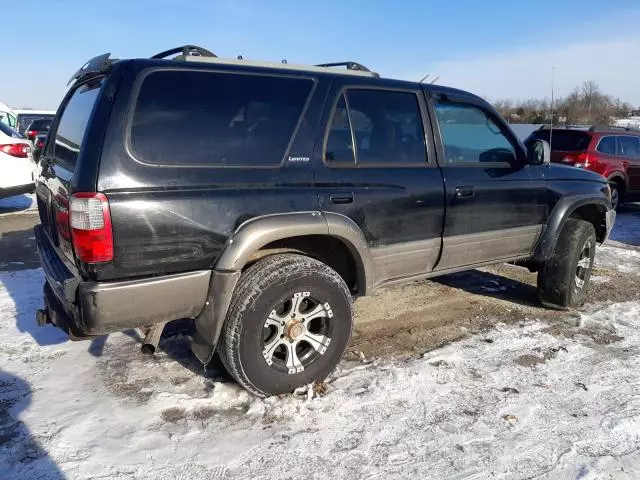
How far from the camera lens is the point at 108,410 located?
300cm

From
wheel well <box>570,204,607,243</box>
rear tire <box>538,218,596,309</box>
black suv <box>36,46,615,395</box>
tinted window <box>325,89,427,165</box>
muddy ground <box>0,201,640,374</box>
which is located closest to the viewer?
black suv <box>36,46,615,395</box>

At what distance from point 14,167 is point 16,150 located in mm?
310

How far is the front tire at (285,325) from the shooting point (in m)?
Answer: 2.90

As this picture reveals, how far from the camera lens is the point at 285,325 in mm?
3094

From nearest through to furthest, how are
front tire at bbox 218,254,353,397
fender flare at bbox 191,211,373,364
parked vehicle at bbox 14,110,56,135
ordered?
fender flare at bbox 191,211,373,364, front tire at bbox 218,254,353,397, parked vehicle at bbox 14,110,56,135

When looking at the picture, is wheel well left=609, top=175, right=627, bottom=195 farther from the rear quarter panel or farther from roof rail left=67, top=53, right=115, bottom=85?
roof rail left=67, top=53, right=115, bottom=85

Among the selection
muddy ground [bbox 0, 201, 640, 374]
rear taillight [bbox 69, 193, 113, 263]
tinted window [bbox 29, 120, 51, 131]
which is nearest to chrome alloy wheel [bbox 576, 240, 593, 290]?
muddy ground [bbox 0, 201, 640, 374]

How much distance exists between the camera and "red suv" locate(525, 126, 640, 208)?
33.3 feet

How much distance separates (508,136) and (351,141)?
1.69m

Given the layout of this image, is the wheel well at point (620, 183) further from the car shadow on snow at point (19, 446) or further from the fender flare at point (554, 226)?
the car shadow on snow at point (19, 446)

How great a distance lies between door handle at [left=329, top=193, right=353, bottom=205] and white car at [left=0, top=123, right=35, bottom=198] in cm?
753

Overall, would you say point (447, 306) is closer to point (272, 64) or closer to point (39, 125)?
point (272, 64)

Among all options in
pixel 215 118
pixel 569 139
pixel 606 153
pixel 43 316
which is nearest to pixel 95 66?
pixel 215 118

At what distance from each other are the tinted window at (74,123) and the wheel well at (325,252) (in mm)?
1149
